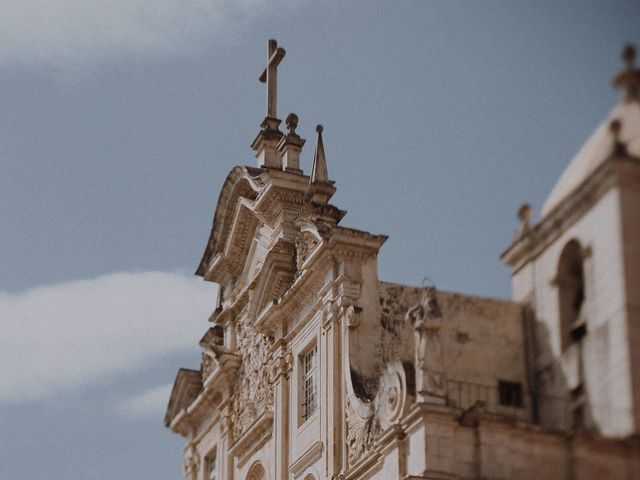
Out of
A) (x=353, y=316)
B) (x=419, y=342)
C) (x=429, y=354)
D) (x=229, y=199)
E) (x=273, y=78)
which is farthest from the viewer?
(x=273, y=78)

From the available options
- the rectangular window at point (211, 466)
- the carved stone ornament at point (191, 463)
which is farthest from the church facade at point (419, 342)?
the carved stone ornament at point (191, 463)

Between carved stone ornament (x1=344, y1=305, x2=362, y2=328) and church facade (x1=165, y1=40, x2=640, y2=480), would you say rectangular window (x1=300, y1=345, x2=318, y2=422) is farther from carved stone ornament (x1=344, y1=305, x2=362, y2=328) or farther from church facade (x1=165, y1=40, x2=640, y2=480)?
carved stone ornament (x1=344, y1=305, x2=362, y2=328)

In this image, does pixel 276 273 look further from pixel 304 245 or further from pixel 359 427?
pixel 359 427

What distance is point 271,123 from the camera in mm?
37781

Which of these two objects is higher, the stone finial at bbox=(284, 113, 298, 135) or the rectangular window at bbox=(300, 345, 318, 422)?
the stone finial at bbox=(284, 113, 298, 135)

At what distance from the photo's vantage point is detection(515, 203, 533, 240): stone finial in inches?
967

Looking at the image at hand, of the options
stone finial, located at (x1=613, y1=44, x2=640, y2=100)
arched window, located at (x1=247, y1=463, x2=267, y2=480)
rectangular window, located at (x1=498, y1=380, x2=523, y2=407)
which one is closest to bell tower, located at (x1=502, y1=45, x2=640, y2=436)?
stone finial, located at (x1=613, y1=44, x2=640, y2=100)

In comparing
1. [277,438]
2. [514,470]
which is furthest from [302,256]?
[514,470]

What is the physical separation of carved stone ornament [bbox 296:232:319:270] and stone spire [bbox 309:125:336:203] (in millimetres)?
773

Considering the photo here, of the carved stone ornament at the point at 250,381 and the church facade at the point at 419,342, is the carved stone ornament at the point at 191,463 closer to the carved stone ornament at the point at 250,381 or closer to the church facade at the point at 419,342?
the church facade at the point at 419,342

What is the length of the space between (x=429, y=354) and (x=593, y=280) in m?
3.27

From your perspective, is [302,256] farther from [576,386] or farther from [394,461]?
[576,386]

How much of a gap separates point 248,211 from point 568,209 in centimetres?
1398

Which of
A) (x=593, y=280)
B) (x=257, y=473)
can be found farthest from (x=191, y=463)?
(x=593, y=280)
